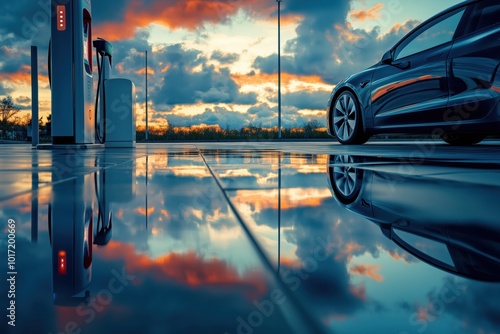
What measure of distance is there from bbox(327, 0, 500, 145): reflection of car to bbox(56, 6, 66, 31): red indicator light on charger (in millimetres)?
4939

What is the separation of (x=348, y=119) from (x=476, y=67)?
114 inches

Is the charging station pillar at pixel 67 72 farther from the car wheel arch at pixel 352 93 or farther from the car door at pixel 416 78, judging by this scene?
the car door at pixel 416 78

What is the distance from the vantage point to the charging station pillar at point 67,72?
26.2 feet

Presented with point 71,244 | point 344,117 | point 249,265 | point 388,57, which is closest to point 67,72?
point 344,117

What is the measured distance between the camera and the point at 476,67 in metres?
4.65

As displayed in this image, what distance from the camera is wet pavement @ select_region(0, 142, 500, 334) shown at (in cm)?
62

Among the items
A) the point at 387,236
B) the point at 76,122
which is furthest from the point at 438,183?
the point at 76,122

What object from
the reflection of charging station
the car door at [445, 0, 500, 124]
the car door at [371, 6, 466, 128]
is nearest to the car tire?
the reflection of charging station

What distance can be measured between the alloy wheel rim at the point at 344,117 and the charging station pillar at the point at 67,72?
439cm

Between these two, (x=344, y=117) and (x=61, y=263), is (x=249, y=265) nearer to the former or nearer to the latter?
(x=61, y=263)

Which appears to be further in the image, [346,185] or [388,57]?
[388,57]

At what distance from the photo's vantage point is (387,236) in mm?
1097

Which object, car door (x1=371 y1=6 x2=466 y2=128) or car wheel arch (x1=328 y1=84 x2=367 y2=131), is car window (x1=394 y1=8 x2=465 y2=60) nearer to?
car door (x1=371 y1=6 x2=466 y2=128)

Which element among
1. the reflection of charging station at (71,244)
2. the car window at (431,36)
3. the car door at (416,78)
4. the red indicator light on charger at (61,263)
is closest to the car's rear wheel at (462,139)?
the car door at (416,78)
